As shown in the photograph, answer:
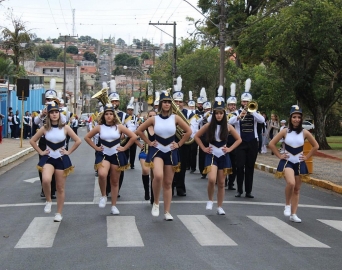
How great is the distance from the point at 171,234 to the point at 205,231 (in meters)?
0.59

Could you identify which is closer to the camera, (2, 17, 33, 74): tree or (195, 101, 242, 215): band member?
(195, 101, 242, 215): band member

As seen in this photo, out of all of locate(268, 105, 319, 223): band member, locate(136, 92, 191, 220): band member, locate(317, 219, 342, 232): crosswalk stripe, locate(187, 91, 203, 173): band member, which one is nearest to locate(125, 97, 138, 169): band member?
locate(187, 91, 203, 173): band member

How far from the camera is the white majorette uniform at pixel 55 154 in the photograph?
37.3 feet

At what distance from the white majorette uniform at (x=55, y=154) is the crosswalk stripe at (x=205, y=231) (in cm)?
209

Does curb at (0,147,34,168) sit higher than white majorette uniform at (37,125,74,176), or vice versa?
white majorette uniform at (37,125,74,176)

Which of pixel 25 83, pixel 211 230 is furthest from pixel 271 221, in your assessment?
pixel 25 83

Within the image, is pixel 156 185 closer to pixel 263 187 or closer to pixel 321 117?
pixel 263 187

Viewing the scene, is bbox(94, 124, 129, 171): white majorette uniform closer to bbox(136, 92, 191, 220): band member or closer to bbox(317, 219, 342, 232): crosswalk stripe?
bbox(136, 92, 191, 220): band member

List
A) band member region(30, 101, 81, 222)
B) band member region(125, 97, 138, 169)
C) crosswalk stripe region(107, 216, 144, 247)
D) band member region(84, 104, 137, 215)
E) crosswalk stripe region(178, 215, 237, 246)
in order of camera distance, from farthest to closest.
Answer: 1. band member region(125, 97, 138, 169)
2. band member region(84, 104, 137, 215)
3. band member region(30, 101, 81, 222)
4. crosswalk stripe region(178, 215, 237, 246)
5. crosswalk stripe region(107, 216, 144, 247)

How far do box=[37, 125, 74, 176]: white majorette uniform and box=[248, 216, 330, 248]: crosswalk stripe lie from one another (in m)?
3.23

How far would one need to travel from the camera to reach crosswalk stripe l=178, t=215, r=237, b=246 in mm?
9617

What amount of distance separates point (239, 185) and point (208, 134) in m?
3.11

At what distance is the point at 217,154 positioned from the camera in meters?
12.2

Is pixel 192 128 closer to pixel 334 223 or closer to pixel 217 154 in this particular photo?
pixel 217 154
